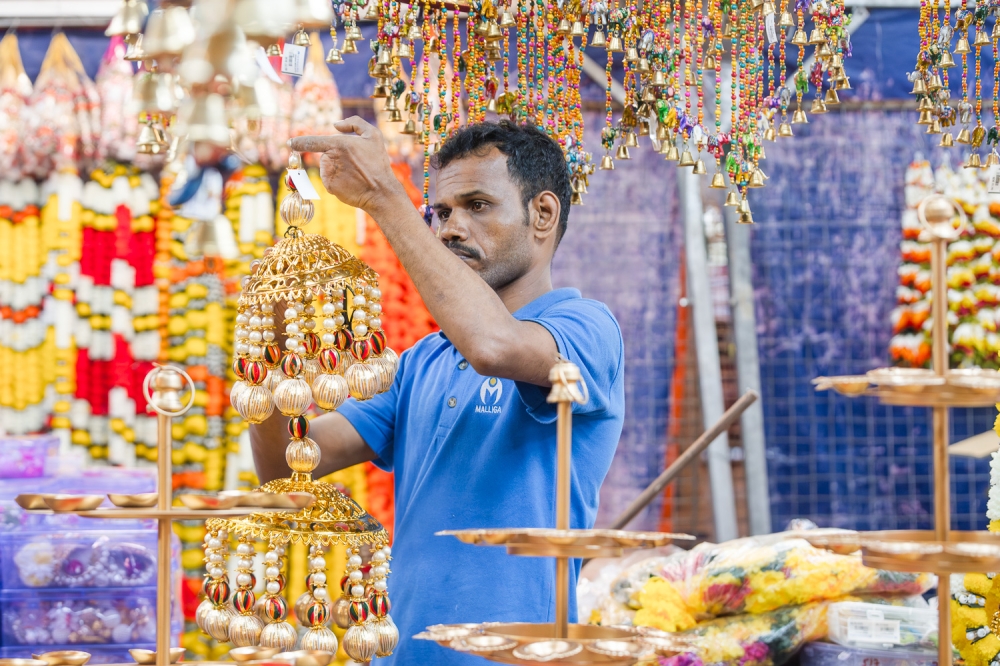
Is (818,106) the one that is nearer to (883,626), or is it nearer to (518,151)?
(518,151)

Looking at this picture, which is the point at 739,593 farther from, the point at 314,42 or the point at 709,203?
the point at 314,42

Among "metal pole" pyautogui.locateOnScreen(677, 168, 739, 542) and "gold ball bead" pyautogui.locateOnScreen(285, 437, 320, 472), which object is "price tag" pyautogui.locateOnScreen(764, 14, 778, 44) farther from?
"metal pole" pyautogui.locateOnScreen(677, 168, 739, 542)

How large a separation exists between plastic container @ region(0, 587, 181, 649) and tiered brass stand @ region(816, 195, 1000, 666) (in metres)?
2.30

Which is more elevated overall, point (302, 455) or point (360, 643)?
point (302, 455)

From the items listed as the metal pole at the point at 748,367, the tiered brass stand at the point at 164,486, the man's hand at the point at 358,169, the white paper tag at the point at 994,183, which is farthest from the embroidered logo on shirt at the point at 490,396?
the metal pole at the point at 748,367

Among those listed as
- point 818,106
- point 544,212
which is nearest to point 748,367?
point 818,106

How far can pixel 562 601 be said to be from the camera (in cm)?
129

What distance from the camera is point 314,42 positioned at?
3.83 meters

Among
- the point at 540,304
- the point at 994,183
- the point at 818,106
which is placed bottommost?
the point at 540,304

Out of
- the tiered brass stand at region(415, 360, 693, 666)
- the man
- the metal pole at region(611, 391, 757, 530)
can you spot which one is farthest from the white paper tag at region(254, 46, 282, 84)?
the metal pole at region(611, 391, 757, 530)

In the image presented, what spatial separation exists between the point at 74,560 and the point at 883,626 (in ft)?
7.13

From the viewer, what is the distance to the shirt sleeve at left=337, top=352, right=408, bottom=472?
7.22 feet

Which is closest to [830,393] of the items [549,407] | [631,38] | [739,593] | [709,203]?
[709,203]

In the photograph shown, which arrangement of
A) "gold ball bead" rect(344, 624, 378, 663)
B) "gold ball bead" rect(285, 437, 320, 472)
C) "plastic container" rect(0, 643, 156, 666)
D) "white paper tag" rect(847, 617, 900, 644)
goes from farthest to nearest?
"plastic container" rect(0, 643, 156, 666)
"white paper tag" rect(847, 617, 900, 644)
"gold ball bead" rect(285, 437, 320, 472)
"gold ball bead" rect(344, 624, 378, 663)
